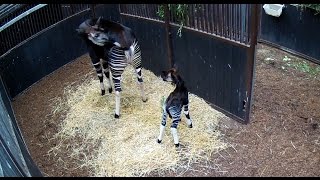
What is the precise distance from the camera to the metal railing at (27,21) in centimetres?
665

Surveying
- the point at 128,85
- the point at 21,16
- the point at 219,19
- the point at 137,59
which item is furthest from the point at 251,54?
the point at 21,16

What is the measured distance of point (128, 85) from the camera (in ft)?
22.9

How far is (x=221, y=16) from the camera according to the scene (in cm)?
545

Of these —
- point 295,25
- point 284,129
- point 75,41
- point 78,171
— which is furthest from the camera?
point 75,41

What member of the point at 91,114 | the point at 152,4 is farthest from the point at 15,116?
the point at 152,4

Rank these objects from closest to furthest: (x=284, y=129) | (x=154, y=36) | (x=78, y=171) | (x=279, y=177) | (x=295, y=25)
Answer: (x=279, y=177) < (x=78, y=171) < (x=284, y=129) < (x=154, y=36) < (x=295, y=25)

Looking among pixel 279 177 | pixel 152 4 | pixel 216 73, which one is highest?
pixel 152 4

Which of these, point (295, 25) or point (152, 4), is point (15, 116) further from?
point (295, 25)

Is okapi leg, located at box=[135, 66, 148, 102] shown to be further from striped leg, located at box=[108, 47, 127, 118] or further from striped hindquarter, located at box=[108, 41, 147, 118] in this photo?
striped leg, located at box=[108, 47, 127, 118]

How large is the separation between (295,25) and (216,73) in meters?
2.35

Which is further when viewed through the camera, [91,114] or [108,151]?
[91,114]

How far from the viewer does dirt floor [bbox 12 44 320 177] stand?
516cm

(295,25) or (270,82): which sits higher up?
(295,25)

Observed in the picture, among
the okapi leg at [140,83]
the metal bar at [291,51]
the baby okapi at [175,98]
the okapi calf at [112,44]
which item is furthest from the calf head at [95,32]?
the metal bar at [291,51]
